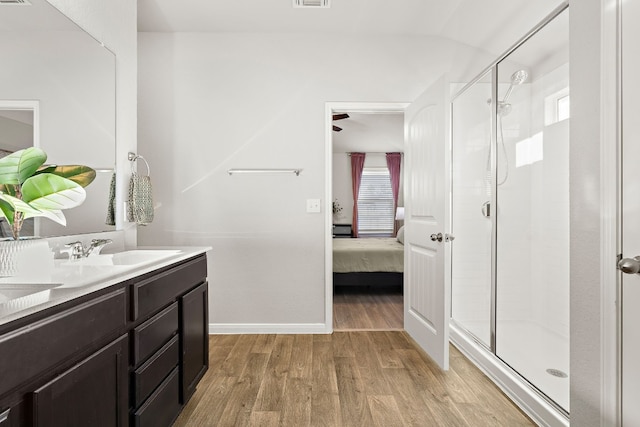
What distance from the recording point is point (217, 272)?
309 centimetres

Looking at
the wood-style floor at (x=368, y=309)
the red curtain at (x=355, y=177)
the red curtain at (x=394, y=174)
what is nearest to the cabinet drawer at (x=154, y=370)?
the wood-style floor at (x=368, y=309)

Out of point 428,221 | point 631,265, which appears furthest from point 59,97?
point 631,265

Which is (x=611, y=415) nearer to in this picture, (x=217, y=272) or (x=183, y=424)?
(x=183, y=424)

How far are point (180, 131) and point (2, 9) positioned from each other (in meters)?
1.65

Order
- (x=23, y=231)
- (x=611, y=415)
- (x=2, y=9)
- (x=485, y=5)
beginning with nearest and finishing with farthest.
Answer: (x=611, y=415)
(x=2, y=9)
(x=23, y=231)
(x=485, y=5)

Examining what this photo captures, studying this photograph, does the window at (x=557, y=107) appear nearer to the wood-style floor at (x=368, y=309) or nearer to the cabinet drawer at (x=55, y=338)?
the wood-style floor at (x=368, y=309)

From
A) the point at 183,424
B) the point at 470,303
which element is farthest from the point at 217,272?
the point at 470,303

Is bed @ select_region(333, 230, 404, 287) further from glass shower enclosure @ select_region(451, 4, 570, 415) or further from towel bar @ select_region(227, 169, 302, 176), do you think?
towel bar @ select_region(227, 169, 302, 176)

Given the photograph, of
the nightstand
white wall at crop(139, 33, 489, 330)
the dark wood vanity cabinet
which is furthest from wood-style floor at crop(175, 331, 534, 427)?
the nightstand

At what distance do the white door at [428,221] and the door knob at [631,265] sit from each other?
1149 millimetres

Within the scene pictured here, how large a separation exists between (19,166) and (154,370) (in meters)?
0.94

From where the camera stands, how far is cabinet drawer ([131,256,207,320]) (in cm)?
134

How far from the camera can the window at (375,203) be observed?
7770mm

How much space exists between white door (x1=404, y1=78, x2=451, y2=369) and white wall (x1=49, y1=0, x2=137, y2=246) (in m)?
2.06
